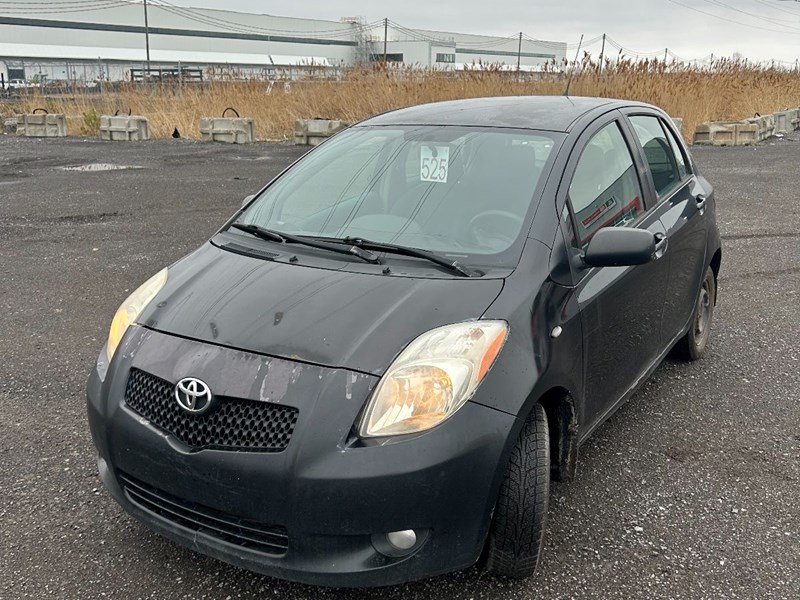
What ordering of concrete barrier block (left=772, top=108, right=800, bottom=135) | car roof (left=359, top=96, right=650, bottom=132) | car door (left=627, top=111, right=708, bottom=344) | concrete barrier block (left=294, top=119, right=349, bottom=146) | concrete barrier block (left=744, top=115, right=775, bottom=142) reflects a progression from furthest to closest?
concrete barrier block (left=772, top=108, right=800, bottom=135) → concrete barrier block (left=744, top=115, right=775, bottom=142) → concrete barrier block (left=294, top=119, right=349, bottom=146) → car door (left=627, top=111, right=708, bottom=344) → car roof (left=359, top=96, right=650, bottom=132)

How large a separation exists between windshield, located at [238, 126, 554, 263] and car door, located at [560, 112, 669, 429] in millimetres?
232

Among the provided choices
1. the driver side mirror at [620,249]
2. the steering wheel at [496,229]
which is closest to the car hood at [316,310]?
the steering wheel at [496,229]

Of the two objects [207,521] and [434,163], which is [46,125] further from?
[207,521]

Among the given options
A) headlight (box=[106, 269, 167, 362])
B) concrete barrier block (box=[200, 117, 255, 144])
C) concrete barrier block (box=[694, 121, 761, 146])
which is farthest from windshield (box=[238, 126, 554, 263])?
concrete barrier block (box=[694, 121, 761, 146])

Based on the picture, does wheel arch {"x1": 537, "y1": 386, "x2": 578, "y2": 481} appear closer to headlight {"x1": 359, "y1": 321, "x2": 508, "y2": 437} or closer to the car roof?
headlight {"x1": 359, "y1": 321, "x2": 508, "y2": 437}

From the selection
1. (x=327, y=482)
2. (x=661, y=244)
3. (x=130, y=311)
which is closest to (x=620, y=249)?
(x=661, y=244)

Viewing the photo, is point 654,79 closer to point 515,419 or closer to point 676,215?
point 676,215

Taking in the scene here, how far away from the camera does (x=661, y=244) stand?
3.40 metres

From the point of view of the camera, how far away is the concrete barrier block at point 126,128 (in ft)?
59.7

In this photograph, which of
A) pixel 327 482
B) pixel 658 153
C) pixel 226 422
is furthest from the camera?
pixel 658 153

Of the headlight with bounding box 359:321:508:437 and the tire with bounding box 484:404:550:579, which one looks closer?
the headlight with bounding box 359:321:508:437

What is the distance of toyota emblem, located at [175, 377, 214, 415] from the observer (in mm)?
2242

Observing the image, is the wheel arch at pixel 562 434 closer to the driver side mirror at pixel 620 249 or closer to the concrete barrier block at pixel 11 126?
the driver side mirror at pixel 620 249

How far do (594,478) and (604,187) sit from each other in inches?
51.6
